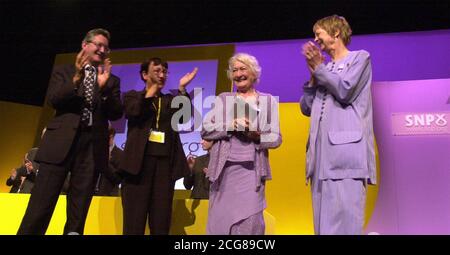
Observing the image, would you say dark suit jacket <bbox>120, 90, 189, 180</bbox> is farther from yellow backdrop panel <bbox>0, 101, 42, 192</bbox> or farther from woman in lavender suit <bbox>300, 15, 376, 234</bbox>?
yellow backdrop panel <bbox>0, 101, 42, 192</bbox>

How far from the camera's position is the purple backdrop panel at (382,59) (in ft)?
16.2

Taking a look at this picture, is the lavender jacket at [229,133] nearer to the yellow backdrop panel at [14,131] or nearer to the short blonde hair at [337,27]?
the short blonde hair at [337,27]

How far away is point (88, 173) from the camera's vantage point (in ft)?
8.11

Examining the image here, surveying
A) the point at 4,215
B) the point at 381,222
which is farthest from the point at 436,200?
the point at 4,215

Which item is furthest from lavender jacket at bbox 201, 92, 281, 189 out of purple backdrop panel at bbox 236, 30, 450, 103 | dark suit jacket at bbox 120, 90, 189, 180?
purple backdrop panel at bbox 236, 30, 450, 103

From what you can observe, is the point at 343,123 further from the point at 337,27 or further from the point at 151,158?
the point at 151,158

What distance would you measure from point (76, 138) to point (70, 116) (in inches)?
6.1

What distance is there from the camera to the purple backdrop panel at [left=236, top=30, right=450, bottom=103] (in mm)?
4949

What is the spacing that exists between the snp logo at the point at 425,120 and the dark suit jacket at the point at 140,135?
2.38 meters

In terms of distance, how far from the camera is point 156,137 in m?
2.76

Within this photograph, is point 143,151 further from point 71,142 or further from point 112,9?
point 112,9

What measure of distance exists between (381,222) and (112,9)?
4.19 metres

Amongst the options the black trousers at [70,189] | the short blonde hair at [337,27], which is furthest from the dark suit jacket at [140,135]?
the short blonde hair at [337,27]

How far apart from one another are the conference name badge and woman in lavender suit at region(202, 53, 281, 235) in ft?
1.16
